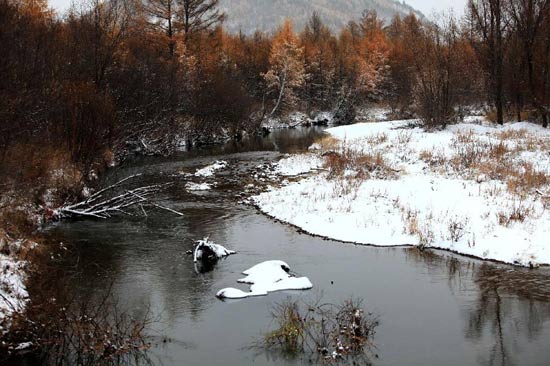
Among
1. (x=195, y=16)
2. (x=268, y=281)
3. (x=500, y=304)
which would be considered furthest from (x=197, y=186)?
(x=195, y=16)

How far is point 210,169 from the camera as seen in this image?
2603 cm

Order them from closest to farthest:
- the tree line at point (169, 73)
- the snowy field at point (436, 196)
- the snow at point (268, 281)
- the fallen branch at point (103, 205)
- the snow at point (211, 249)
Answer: the snow at point (268, 281)
the snow at point (211, 249)
the snowy field at point (436, 196)
the fallen branch at point (103, 205)
the tree line at point (169, 73)

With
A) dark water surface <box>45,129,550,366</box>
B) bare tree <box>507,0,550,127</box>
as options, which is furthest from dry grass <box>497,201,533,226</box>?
bare tree <box>507,0,550,127</box>

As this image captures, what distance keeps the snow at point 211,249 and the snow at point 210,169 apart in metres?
12.0

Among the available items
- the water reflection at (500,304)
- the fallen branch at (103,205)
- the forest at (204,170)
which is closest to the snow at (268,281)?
the forest at (204,170)

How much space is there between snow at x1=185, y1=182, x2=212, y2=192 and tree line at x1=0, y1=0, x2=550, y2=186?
12.7ft

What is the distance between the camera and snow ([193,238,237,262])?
483 inches

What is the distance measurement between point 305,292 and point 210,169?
16.3 metres

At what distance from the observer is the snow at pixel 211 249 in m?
12.3

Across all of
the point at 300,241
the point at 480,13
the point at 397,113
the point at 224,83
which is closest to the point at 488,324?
the point at 300,241

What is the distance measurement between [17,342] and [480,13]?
34.3 meters

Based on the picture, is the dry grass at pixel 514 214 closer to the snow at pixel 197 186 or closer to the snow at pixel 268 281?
A: the snow at pixel 268 281

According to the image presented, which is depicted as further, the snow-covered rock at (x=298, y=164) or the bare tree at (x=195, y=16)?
the bare tree at (x=195, y=16)

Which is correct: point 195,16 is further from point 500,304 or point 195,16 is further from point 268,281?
point 500,304
